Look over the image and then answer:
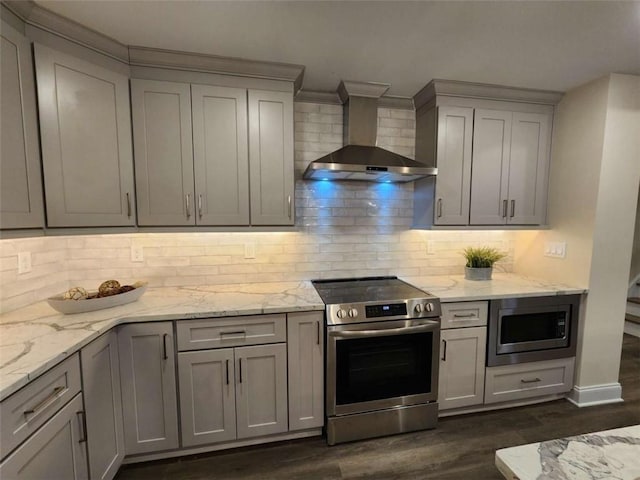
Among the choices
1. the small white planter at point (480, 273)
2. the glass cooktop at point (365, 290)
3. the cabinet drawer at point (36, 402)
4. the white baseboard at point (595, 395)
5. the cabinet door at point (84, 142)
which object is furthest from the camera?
the small white planter at point (480, 273)

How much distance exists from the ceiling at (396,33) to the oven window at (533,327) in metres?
1.78

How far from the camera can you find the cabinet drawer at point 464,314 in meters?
2.10

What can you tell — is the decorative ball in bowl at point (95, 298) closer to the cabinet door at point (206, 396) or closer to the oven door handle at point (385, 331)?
the cabinet door at point (206, 396)

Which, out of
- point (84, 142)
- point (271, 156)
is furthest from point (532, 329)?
point (84, 142)

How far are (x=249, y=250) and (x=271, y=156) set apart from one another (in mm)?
786

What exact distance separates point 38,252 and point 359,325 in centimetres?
209

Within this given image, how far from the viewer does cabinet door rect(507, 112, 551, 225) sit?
244 cm

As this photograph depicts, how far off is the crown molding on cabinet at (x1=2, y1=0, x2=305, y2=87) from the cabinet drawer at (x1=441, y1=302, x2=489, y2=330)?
197 centimetres

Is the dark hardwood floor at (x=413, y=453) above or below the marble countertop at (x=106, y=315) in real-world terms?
below

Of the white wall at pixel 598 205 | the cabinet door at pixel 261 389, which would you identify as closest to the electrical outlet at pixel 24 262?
the cabinet door at pixel 261 389

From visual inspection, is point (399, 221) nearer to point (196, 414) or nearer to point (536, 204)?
point (536, 204)

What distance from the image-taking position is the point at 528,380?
7.54 feet

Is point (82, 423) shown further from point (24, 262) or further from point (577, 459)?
point (577, 459)

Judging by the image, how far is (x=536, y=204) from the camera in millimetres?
2518
